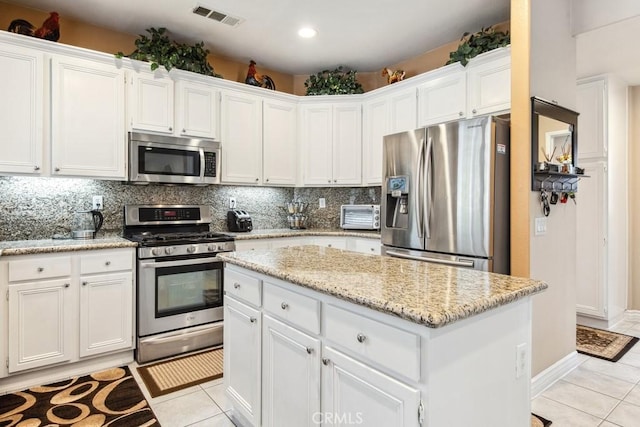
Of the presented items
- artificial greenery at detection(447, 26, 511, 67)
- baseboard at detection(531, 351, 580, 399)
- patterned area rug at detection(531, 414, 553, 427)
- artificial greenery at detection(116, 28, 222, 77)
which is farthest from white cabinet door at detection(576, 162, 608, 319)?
artificial greenery at detection(116, 28, 222, 77)

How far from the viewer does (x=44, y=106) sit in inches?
111

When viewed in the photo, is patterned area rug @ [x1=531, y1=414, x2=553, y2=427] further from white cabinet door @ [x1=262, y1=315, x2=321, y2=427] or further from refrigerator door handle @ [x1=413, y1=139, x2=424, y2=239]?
white cabinet door @ [x1=262, y1=315, x2=321, y2=427]

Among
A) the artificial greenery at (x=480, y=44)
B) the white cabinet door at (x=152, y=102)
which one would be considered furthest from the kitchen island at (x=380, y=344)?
the artificial greenery at (x=480, y=44)

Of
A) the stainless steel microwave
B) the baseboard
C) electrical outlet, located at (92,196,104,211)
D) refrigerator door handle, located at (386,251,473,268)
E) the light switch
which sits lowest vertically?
the baseboard

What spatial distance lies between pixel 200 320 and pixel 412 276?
232 cm

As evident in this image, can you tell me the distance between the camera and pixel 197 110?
3.57 m

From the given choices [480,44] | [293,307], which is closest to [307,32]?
[480,44]

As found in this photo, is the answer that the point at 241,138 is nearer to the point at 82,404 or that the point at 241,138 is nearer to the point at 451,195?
the point at 451,195

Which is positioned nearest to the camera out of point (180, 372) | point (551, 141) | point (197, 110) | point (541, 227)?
point (541, 227)

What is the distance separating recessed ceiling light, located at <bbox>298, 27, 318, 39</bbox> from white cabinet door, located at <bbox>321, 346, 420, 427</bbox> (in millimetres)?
3020

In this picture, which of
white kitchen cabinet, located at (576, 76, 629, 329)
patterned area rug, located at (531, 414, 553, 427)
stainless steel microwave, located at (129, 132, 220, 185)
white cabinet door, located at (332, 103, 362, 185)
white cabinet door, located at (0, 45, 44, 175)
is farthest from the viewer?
white cabinet door, located at (332, 103, 362, 185)

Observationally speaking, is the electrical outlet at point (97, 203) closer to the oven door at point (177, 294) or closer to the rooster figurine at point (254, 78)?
the oven door at point (177, 294)

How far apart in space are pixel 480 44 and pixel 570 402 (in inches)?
111

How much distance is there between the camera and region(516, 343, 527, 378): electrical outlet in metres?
1.39
